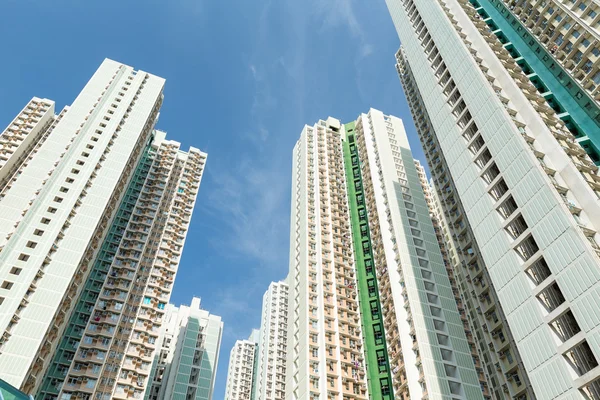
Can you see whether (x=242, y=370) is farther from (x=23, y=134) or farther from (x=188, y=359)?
(x=23, y=134)

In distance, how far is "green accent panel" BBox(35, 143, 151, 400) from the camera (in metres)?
46.3

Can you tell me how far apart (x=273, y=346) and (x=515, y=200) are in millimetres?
61139

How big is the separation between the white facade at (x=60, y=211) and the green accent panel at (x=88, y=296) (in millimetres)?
5699

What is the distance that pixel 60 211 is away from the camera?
46.1 metres

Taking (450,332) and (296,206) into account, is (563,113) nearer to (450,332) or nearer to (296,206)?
(450,332)

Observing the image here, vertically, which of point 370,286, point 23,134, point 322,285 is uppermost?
point 23,134

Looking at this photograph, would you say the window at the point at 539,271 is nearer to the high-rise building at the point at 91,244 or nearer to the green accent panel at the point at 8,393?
the green accent panel at the point at 8,393

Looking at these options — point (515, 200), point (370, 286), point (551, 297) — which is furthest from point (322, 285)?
point (551, 297)

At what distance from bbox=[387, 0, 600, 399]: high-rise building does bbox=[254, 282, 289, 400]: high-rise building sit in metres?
37.6

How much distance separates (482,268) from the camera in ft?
129

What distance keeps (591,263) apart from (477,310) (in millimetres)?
17837

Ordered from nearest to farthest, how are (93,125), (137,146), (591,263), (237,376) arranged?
(591,263) → (93,125) → (137,146) → (237,376)

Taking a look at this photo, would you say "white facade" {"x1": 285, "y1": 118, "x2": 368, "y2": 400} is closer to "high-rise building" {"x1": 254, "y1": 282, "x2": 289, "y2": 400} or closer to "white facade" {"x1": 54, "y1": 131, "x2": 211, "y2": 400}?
"white facade" {"x1": 54, "y1": 131, "x2": 211, "y2": 400}

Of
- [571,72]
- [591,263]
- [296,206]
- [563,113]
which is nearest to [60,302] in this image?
[296,206]
